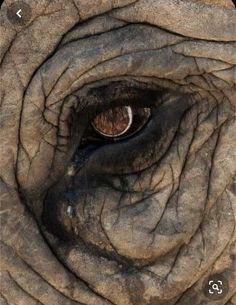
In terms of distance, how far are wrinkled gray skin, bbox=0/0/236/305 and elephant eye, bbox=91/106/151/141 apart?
Result: 36 millimetres

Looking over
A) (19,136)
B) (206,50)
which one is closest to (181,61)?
(206,50)

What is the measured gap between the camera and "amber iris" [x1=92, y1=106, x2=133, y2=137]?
493cm

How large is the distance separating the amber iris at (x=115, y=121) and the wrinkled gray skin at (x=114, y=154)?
38 millimetres

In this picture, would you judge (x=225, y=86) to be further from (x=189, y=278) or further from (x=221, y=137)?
(x=189, y=278)

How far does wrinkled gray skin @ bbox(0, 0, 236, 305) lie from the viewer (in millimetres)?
4887

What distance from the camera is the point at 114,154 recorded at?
16.1 feet

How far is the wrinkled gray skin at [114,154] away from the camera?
4.89m

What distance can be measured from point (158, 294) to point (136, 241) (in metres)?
0.14

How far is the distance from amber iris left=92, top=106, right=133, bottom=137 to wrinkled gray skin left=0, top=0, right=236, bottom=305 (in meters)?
0.04

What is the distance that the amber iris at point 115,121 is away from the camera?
4930 mm

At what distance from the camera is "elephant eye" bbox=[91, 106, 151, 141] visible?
493 centimetres

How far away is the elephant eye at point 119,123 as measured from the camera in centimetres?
493

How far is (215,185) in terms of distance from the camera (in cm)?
496

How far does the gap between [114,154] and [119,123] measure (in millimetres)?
76
